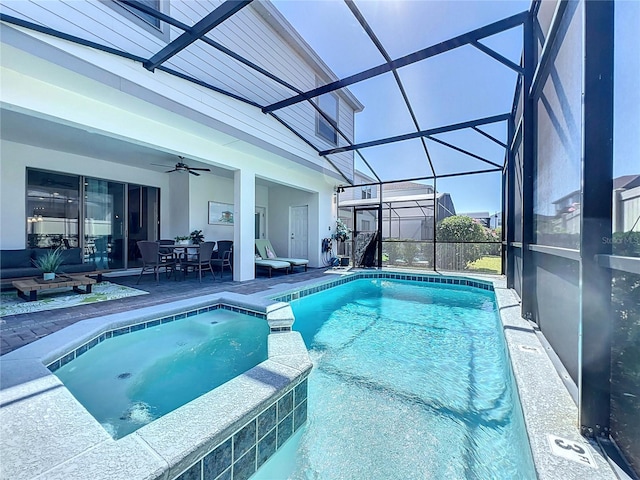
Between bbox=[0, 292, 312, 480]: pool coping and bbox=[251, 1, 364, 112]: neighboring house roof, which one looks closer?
bbox=[0, 292, 312, 480]: pool coping

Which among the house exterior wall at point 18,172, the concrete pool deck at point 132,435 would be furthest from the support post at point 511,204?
the house exterior wall at point 18,172

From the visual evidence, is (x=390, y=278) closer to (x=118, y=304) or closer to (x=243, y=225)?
(x=243, y=225)

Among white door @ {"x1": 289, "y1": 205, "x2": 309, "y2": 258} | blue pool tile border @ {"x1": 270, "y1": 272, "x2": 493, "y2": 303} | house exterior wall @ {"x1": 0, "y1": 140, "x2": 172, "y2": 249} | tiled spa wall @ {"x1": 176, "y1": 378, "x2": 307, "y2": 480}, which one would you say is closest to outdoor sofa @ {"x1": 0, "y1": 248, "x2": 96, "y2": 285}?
house exterior wall @ {"x1": 0, "y1": 140, "x2": 172, "y2": 249}

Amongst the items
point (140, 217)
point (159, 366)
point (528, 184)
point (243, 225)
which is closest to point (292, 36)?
point (243, 225)

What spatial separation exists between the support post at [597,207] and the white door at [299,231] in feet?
27.1

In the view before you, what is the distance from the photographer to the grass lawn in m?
8.09

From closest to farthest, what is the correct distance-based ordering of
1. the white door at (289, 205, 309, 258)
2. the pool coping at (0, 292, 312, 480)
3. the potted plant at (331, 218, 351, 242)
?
1. the pool coping at (0, 292, 312, 480)
2. the white door at (289, 205, 309, 258)
3. the potted plant at (331, 218, 351, 242)

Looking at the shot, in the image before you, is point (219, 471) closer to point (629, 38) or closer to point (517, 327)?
point (629, 38)

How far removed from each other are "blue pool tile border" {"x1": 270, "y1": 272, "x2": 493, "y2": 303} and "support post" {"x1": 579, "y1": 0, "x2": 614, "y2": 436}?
4.06m

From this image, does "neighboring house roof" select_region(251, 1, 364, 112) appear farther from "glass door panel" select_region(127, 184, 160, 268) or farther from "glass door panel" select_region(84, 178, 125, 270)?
"glass door panel" select_region(84, 178, 125, 270)

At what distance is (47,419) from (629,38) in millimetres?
3359

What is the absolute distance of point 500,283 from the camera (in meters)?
5.98

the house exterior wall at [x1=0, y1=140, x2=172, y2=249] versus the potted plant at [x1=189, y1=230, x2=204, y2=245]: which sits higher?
the house exterior wall at [x1=0, y1=140, x2=172, y2=249]

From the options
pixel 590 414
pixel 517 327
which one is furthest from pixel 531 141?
pixel 590 414
